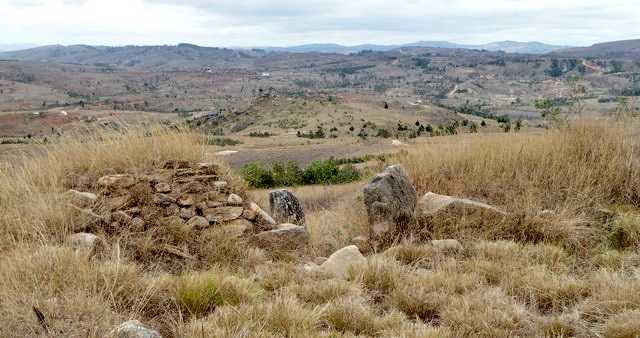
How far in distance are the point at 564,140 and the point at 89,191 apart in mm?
5967

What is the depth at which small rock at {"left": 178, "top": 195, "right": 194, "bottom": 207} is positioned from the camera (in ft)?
18.2

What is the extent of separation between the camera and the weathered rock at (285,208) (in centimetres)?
674

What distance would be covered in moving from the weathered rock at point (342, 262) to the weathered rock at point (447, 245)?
85 centimetres

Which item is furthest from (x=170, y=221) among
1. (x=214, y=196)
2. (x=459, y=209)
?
(x=459, y=209)

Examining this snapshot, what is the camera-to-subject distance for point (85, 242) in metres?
4.39

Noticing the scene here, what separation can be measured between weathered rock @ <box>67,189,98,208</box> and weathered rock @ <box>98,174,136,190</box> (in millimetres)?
266

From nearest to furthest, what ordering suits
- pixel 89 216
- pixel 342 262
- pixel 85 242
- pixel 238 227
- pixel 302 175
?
pixel 85 242
pixel 342 262
pixel 89 216
pixel 238 227
pixel 302 175

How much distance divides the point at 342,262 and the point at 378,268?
509 mm

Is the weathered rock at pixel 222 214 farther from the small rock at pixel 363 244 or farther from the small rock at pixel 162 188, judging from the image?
the small rock at pixel 363 244

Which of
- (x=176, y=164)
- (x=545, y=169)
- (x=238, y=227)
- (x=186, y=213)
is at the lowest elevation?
(x=238, y=227)

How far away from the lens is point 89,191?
18.4 feet

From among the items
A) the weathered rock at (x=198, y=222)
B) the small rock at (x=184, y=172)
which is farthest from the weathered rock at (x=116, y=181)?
the weathered rock at (x=198, y=222)

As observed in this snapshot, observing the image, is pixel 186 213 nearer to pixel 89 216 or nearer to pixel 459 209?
pixel 89 216

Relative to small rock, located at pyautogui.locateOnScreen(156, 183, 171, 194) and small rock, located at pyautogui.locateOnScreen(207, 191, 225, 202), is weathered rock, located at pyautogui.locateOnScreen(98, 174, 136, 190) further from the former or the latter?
small rock, located at pyautogui.locateOnScreen(207, 191, 225, 202)
